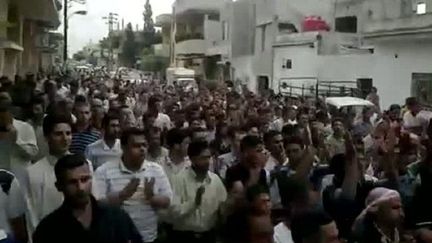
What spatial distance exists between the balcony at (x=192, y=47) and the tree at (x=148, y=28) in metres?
35.8

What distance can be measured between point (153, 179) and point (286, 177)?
55.0 inches

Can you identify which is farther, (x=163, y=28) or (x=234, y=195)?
(x=163, y=28)

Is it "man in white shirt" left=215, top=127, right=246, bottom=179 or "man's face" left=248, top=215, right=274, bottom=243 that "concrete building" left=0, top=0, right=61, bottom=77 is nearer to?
"man in white shirt" left=215, top=127, right=246, bottom=179

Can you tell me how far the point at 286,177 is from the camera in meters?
7.37

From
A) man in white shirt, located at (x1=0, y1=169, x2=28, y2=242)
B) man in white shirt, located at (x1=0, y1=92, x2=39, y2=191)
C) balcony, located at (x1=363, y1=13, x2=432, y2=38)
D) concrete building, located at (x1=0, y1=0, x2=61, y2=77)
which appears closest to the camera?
man in white shirt, located at (x1=0, y1=169, x2=28, y2=242)

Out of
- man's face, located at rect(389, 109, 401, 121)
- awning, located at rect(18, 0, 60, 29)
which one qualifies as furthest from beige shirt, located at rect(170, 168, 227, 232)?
awning, located at rect(18, 0, 60, 29)

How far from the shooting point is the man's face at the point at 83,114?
1026 cm

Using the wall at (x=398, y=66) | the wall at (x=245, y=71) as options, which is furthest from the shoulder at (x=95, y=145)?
the wall at (x=245, y=71)

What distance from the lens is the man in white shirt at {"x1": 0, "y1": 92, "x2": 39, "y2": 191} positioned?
24.4 ft

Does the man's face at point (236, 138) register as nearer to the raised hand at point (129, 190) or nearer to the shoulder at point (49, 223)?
the raised hand at point (129, 190)

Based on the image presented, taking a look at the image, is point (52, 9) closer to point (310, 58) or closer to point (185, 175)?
point (310, 58)

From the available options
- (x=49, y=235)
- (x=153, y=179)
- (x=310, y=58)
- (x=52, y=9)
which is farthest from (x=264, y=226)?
(x=310, y=58)

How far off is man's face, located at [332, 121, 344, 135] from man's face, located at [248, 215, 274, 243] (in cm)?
669

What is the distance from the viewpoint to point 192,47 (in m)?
61.8
